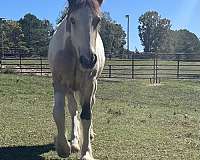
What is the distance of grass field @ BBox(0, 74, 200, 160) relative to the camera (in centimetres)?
614

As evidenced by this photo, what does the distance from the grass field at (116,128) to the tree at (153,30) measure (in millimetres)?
86480

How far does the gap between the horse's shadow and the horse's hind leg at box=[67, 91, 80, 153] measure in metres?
0.38

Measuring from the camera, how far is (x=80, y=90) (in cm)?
545

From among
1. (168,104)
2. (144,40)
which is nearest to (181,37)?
(144,40)

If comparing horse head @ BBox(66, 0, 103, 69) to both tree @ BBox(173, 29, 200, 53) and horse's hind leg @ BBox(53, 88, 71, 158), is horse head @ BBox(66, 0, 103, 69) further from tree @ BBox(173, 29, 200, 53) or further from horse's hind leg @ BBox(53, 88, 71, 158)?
tree @ BBox(173, 29, 200, 53)

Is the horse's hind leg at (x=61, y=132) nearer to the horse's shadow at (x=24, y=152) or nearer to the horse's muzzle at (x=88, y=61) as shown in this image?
the horse's shadow at (x=24, y=152)

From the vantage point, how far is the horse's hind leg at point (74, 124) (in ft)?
A: 19.7

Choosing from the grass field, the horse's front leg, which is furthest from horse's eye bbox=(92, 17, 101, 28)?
the grass field

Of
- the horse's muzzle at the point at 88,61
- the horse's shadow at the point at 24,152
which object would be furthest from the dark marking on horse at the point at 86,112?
the horse's muzzle at the point at 88,61

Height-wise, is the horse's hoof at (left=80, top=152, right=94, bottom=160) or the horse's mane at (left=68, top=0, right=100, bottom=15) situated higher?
the horse's mane at (left=68, top=0, right=100, bottom=15)

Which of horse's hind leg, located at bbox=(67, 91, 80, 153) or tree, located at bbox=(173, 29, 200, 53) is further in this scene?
tree, located at bbox=(173, 29, 200, 53)

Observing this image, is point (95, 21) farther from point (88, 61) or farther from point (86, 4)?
point (88, 61)

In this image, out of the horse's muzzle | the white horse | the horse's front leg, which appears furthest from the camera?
the horse's front leg

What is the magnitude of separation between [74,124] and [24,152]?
95cm
